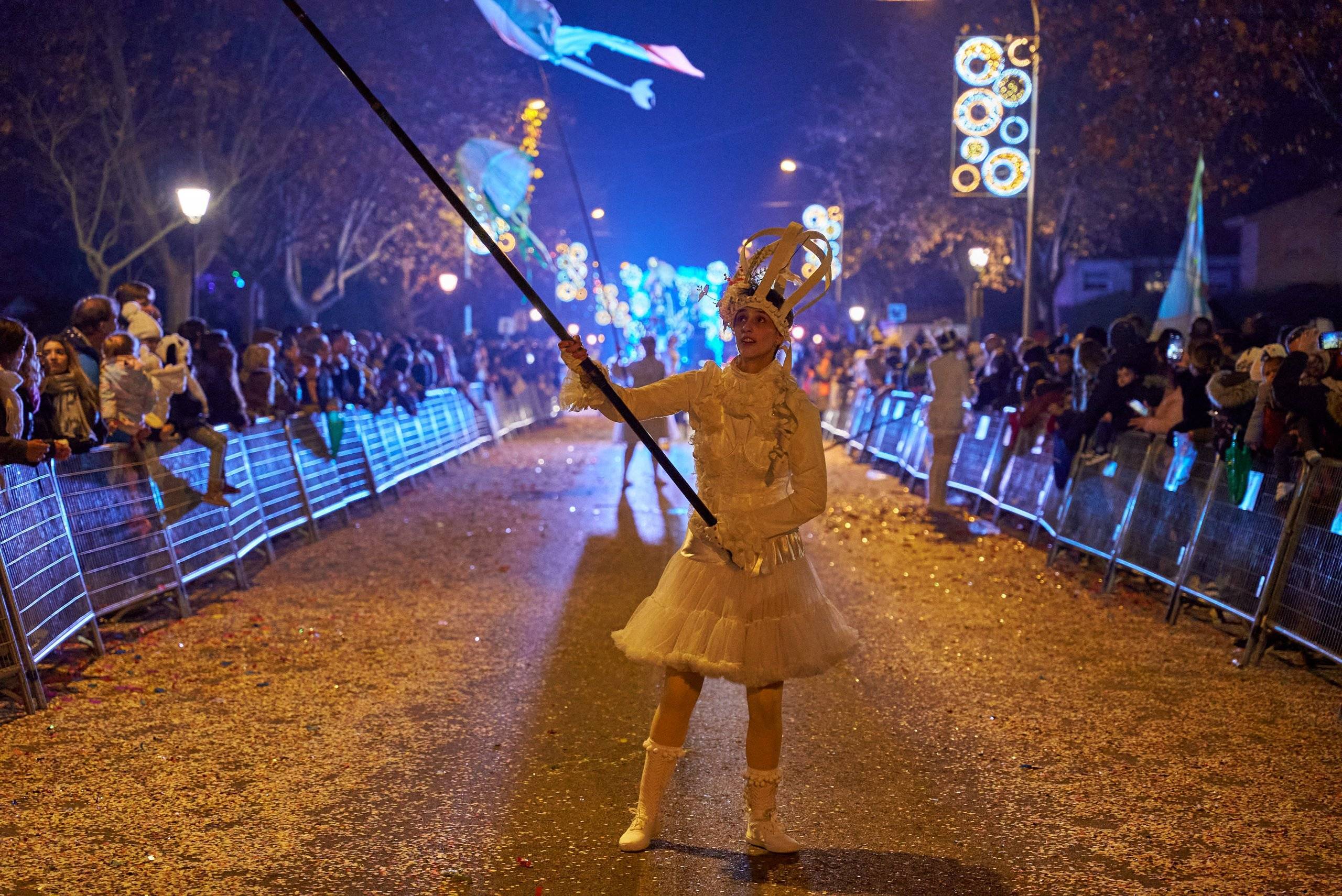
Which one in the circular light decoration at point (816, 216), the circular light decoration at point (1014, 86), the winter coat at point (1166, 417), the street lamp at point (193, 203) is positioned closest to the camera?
the winter coat at point (1166, 417)

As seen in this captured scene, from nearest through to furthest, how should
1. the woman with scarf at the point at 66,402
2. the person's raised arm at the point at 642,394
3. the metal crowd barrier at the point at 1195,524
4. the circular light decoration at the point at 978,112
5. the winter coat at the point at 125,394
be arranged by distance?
the person's raised arm at the point at 642,394 < the metal crowd barrier at the point at 1195,524 < the woman with scarf at the point at 66,402 < the winter coat at the point at 125,394 < the circular light decoration at the point at 978,112

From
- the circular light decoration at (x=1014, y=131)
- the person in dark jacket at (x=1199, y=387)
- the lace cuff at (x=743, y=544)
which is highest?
the circular light decoration at (x=1014, y=131)

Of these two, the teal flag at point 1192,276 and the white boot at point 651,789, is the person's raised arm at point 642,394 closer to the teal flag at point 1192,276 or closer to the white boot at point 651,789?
the white boot at point 651,789

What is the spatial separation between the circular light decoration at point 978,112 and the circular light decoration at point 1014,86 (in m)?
0.27

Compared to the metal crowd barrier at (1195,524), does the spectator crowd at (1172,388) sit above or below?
above

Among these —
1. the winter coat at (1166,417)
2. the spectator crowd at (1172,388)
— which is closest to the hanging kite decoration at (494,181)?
the spectator crowd at (1172,388)

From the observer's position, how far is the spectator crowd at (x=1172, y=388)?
837 cm

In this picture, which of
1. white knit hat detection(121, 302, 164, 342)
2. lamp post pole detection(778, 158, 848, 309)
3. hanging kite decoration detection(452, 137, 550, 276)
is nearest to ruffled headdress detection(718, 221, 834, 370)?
white knit hat detection(121, 302, 164, 342)

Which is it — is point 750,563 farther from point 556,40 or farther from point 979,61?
point 979,61

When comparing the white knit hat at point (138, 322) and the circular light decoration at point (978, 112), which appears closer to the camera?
the white knit hat at point (138, 322)

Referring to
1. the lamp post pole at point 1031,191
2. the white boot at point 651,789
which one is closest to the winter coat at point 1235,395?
the white boot at point 651,789

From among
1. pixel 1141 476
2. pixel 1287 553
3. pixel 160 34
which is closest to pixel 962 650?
pixel 1287 553

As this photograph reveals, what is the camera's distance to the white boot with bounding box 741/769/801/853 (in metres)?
4.64

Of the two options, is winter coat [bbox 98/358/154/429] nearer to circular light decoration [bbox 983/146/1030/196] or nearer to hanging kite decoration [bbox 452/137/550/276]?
circular light decoration [bbox 983/146/1030/196]
